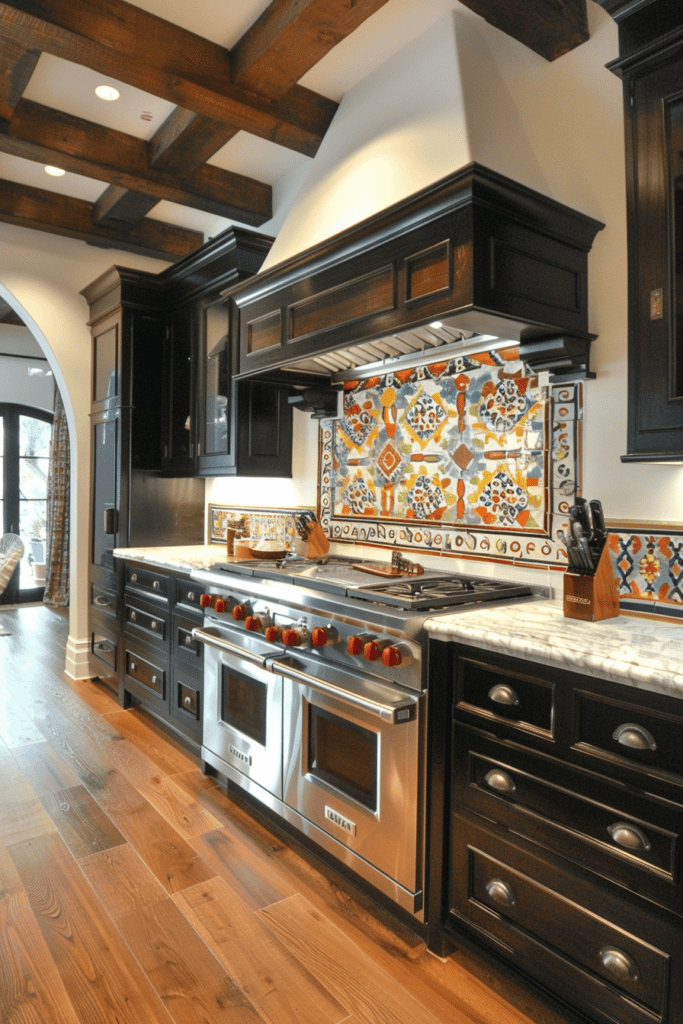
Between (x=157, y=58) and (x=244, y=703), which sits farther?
(x=244, y=703)

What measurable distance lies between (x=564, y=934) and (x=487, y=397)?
1.73 meters

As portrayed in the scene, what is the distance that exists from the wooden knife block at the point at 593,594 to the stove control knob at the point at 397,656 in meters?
0.50

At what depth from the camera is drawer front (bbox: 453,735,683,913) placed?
1.37 m

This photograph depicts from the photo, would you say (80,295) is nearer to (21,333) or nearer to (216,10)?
(216,10)

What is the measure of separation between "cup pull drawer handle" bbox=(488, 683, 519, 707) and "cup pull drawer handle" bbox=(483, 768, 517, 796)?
18 cm

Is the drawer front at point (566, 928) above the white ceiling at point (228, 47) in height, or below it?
below

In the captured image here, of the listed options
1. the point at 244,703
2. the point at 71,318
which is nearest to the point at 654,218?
the point at 244,703

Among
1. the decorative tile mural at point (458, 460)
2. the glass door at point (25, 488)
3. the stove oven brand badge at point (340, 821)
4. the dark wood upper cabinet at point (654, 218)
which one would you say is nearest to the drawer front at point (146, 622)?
the decorative tile mural at point (458, 460)

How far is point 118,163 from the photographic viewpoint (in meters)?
3.21

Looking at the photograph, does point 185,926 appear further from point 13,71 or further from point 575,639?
point 13,71

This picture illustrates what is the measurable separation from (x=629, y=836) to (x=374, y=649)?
82 centimetres

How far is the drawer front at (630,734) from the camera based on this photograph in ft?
4.46

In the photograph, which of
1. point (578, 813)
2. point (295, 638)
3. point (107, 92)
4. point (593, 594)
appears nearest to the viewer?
point (578, 813)

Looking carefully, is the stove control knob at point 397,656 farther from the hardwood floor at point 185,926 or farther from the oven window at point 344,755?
Result: the hardwood floor at point 185,926
